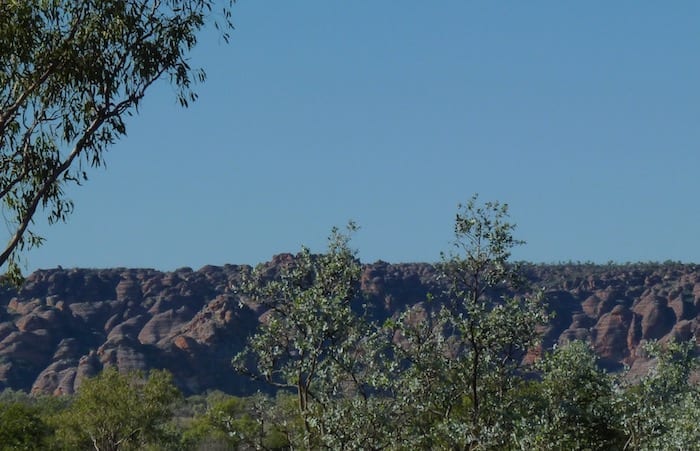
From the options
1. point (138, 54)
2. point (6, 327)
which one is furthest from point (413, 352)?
point (6, 327)

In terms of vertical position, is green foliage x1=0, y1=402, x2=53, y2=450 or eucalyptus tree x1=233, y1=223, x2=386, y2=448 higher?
eucalyptus tree x1=233, y1=223, x2=386, y2=448

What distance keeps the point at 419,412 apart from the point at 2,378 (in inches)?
6785

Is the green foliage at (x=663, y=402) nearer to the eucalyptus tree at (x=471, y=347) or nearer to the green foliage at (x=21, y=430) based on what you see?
the eucalyptus tree at (x=471, y=347)

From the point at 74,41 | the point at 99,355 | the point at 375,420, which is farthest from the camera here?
the point at 99,355

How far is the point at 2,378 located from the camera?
17900 cm

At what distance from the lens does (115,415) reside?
6066cm

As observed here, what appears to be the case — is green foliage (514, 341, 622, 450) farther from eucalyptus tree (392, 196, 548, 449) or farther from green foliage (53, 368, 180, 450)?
green foliage (53, 368, 180, 450)

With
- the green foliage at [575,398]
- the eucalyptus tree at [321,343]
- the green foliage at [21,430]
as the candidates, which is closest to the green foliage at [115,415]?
the green foliage at [21,430]

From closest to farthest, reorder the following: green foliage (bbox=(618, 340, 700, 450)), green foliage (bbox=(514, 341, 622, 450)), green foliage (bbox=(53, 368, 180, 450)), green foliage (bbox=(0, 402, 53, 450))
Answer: green foliage (bbox=(514, 341, 622, 450)) < green foliage (bbox=(618, 340, 700, 450)) < green foliage (bbox=(0, 402, 53, 450)) < green foliage (bbox=(53, 368, 180, 450))

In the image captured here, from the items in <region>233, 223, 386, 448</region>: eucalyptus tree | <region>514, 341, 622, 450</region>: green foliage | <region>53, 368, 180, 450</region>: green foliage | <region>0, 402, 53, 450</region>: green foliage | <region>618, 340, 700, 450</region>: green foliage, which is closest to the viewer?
<region>233, 223, 386, 448</region>: eucalyptus tree

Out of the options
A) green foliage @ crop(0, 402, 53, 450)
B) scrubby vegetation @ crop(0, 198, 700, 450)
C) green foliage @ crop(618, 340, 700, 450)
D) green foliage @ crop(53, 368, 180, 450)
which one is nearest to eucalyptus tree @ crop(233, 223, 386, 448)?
scrubby vegetation @ crop(0, 198, 700, 450)

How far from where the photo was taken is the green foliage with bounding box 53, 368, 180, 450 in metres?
60.9

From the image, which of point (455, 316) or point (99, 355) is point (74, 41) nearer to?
point (455, 316)

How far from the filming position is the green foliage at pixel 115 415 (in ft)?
200
